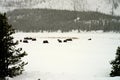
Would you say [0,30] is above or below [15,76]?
above

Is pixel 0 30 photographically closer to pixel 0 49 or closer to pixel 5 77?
pixel 0 49

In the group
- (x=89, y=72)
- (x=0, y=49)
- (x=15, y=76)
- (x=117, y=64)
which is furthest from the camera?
(x=89, y=72)

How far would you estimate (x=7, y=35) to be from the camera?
55.8 feet

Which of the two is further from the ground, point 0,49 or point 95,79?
point 0,49

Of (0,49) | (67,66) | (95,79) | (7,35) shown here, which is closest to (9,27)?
(7,35)

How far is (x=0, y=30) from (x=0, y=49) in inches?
53.0

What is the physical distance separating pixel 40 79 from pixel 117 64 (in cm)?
692

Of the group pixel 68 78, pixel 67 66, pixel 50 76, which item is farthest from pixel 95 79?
pixel 67 66

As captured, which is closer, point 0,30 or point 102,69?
point 0,30

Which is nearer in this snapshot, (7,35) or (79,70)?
(7,35)

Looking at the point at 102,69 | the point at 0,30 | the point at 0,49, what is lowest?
the point at 102,69

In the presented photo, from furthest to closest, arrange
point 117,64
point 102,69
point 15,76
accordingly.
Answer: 1. point 102,69
2. point 117,64
3. point 15,76

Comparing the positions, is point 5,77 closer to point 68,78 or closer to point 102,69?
point 68,78

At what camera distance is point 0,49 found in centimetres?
1683
